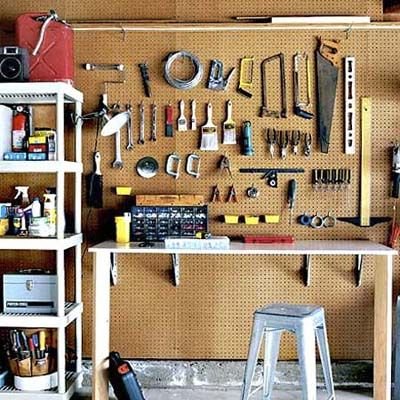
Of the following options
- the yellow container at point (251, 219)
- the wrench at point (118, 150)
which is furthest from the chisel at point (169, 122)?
the yellow container at point (251, 219)

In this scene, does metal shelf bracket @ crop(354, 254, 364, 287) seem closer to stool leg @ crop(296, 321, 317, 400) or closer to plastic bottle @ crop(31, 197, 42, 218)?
stool leg @ crop(296, 321, 317, 400)

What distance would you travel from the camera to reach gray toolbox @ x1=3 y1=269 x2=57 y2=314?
A: 3262mm

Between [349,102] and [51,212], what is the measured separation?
5.60ft

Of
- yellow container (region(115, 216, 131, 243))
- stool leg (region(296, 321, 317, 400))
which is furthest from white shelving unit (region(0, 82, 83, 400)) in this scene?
stool leg (region(296, 321, 317, 400))

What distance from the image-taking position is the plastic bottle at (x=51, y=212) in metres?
3.25

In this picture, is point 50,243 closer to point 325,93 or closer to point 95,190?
point 95,190

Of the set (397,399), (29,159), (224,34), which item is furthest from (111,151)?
(397,399)

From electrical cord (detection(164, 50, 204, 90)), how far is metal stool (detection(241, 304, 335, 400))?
51.3 inches

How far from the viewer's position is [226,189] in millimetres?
3566

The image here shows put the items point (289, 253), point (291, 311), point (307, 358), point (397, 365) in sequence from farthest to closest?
point (397, 365)
point (289, 253)
point (291, 311)
point (307, 358)

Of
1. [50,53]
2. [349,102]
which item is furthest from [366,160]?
[50,53]

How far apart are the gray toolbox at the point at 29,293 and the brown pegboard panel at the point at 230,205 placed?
0.40 m

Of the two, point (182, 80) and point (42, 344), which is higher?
point (182, 80)

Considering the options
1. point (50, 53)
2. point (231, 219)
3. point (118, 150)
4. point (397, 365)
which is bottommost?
point (397, 365)
